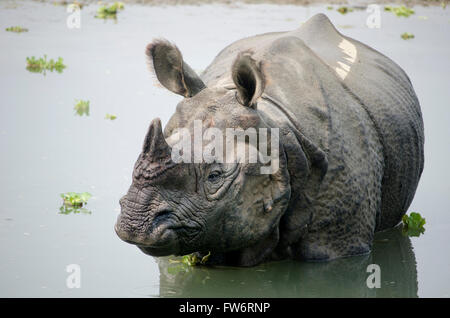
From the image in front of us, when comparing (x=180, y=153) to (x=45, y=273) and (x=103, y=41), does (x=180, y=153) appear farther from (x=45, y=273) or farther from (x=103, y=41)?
(x=103, y=41)

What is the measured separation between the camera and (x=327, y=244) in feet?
22.6

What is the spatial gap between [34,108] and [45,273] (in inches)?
218

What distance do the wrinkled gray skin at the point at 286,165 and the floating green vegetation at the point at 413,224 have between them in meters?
0.08

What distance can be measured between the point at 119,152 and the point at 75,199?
5.93ft

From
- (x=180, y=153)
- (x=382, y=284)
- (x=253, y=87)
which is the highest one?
(x=253, y=87)

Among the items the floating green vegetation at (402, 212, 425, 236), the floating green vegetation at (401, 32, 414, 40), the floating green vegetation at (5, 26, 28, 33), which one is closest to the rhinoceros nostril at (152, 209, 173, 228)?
the floating green vegetation at (402, 212, 425, 236)

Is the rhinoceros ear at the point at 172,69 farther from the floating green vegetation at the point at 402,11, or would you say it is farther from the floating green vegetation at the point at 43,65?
the floating green vegetation at the point at 402,11

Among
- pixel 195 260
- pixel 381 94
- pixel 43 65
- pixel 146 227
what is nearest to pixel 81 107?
pixel 43 65

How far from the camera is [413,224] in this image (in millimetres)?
8008

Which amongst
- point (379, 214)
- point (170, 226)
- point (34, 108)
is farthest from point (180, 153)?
point (34, 108)

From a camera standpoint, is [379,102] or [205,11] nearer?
[379,102]

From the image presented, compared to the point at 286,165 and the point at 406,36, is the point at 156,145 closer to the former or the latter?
the point at 286,165

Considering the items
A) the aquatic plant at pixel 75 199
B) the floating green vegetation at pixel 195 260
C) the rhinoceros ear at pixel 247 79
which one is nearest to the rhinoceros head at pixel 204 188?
the rhinoceros ear at pixel 247 79

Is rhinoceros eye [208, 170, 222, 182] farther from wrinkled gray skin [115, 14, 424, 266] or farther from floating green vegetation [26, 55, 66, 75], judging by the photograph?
floating green vegetation [26, 55, 66, 75]
